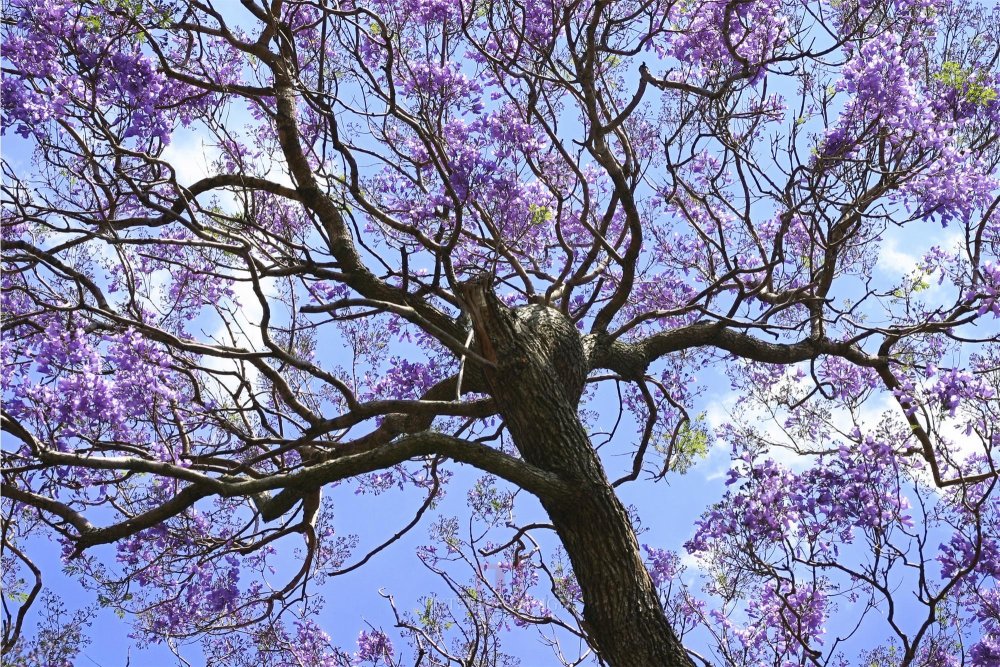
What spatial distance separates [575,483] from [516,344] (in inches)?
29.2

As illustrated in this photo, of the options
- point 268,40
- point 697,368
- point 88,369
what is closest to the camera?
point 88,369

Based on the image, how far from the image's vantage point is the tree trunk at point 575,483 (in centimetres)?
385

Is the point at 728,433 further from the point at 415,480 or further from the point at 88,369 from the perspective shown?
the point at 88,369

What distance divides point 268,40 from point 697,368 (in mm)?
3529

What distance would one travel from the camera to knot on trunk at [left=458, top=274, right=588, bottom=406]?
429 centimetres

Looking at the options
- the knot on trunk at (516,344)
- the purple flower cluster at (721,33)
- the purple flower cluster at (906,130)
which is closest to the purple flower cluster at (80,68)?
the knot on trunk at (516,344)

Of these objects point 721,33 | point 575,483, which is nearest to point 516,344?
point 575,483

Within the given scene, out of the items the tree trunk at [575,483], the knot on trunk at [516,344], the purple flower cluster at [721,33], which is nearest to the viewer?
the tree trunk at [575,483]

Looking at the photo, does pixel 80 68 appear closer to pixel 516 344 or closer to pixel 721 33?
pixel 516 344

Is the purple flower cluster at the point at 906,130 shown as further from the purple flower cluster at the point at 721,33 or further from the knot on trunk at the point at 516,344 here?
the knot on trunk at the point at 516,344

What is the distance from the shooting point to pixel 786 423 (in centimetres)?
554

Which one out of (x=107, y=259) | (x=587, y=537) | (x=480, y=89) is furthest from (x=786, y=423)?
(x=107, y=259)

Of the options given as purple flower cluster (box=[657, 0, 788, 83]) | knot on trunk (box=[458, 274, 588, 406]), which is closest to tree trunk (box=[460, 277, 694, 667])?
knot on trunk (box=[458, 274, 588, 406])

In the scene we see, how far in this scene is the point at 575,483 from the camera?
404 centimetres
